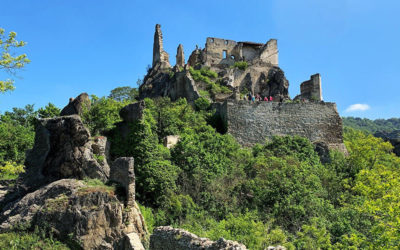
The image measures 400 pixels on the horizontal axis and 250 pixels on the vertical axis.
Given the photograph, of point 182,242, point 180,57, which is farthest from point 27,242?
point 180,57

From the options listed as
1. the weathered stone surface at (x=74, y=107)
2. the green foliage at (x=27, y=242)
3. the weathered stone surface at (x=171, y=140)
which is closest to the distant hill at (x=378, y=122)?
the weathered stone surface at (x=171, y=140)

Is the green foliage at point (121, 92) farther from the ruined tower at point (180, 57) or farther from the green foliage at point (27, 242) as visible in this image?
the green foliage at point (27, 242)

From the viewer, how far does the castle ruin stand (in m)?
30.8

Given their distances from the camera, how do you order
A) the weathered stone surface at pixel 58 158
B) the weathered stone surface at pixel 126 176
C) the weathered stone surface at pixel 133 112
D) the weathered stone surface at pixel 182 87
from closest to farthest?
the weathered stone surface at pixel 126 176 → the weathered stone surface at pixel 58 158 → the weathered stone surface at pixel 133 112 → the weathered stone surface at pixel 182 87

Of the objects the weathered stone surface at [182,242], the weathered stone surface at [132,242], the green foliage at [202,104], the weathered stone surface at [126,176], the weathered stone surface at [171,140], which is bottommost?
the weathered stone surface at [132,242]

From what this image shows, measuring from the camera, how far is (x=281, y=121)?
103ft

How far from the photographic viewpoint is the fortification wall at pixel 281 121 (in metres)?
30.3

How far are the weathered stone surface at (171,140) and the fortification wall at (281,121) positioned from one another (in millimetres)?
5880

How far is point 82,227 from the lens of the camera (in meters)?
14.6

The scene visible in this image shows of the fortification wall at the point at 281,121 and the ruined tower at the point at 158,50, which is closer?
the fortification wall at the point at 281,121

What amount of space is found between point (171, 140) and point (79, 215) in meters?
11.2

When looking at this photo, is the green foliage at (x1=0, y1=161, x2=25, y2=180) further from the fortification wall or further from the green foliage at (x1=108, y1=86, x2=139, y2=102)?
the green foliage at (x1=108, y1=86, x2=139, y2=102)

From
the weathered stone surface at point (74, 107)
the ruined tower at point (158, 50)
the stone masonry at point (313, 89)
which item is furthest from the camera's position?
the ruined tower at point (158, 50)

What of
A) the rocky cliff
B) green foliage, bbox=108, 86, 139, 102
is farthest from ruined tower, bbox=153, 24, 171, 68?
the rocky cliff
